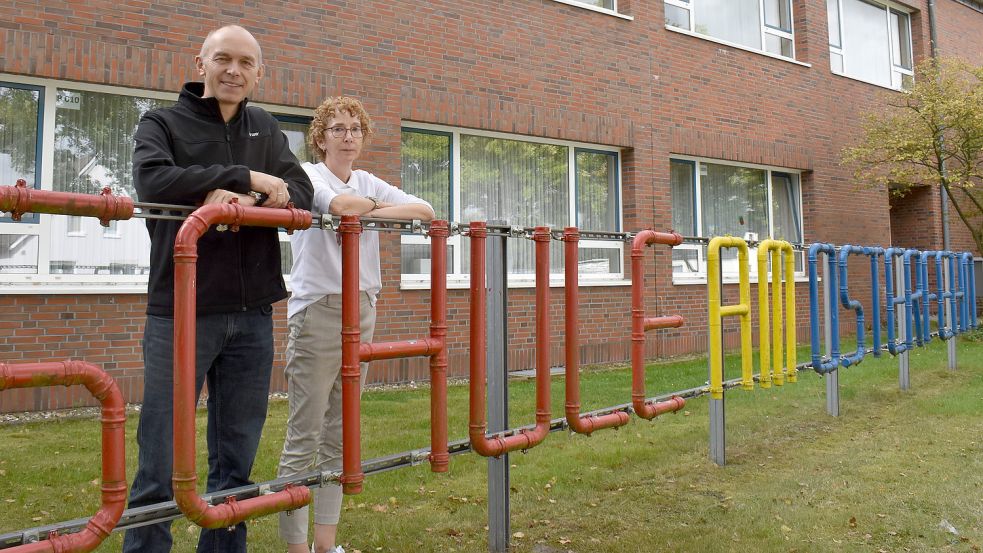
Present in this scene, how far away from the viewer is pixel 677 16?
35.1 ft

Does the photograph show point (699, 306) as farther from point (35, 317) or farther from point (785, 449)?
point (35, 317)

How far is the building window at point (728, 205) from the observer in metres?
10.7

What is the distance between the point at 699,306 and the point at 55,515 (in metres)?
8.50

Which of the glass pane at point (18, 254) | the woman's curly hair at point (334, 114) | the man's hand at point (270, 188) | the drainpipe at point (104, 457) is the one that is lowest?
the drainpipe at point (104, 457)

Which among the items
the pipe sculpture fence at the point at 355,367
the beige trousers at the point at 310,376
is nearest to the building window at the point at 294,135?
the pipe sculpture fence at the point at 355,367

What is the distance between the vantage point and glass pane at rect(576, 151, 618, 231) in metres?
9.70

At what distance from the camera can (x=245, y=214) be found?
211 cm

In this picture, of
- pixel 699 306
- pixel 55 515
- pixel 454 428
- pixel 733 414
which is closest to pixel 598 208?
pixel 699 306

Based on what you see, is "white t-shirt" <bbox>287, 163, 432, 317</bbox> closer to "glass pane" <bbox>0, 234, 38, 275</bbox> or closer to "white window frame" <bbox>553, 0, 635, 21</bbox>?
"glass pane" <bbox>0, 234, 38, 275</bbox>

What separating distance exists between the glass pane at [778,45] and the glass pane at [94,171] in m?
9.43

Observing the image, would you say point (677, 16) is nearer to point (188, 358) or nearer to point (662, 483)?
point (662, 483)

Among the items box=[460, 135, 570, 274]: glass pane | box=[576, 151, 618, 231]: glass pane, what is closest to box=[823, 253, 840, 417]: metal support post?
box=[460, 135, 570, 274]: glass pane

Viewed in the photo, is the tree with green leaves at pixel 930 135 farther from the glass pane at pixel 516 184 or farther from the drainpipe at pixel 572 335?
the drainpipe at pixel 572 335

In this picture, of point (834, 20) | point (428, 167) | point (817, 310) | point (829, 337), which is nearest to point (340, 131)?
point (817, 310)
